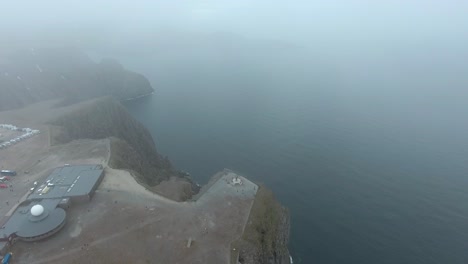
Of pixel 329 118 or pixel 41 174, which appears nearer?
pixel 41 174

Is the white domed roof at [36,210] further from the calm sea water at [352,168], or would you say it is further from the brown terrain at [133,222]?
the calm sea water at [352,168]

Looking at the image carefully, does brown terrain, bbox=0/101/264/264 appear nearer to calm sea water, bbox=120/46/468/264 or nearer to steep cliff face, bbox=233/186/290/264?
steep cliff face, bbox=233/186/290/264

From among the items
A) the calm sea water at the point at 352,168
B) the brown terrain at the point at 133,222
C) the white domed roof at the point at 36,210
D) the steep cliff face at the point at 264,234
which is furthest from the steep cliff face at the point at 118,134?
the steep cliff face at the point at 264,234

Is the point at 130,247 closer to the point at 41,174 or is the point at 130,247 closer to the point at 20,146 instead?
the point at 41,174

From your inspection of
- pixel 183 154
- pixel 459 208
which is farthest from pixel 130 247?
pixel 459 208

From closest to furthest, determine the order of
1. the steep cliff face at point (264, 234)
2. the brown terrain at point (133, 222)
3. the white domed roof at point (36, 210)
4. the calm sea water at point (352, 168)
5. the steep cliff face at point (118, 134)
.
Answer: the brown terrain at point (133, 222), the steep cliff face at point (264, 234), the white domed roof at point (36, 210), the calm sea water at point (352, 168), the steep cliff face at point (118, 134)

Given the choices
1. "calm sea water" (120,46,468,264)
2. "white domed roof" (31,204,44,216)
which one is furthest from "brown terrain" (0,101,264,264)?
"calm sea water" (120,46,468,264)
